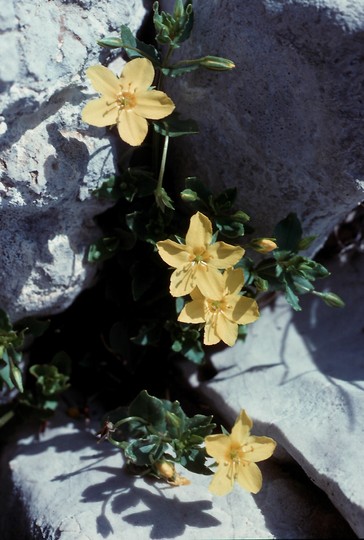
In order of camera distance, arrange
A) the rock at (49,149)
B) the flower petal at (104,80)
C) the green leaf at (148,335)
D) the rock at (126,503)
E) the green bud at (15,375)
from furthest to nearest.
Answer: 1. the green leaf at (148,335)
2. the green bud at (15,375)
3. the rock at (126,503)
4. the flower petal at (104,80)
5. the rock at (49,149)

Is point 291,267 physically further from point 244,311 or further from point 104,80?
point 104,80

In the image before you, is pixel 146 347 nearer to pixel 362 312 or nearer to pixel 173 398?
pixel 173 398

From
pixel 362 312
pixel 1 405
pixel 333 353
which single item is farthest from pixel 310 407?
pixel 1 405

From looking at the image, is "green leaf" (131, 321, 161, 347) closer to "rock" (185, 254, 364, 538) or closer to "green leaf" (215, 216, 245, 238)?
"rock" (185, 254, 364, 538)

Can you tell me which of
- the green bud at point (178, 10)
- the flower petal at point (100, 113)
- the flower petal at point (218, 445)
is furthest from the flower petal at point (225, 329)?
the green bud at point (178, 10)

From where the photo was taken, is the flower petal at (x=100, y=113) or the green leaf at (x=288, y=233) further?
the green leaf at (x=288, y=233)

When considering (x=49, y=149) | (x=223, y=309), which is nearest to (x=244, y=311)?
(x=223, y=309)

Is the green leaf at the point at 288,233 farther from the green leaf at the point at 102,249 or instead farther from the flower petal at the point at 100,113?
the flower petal at the point at 100,113

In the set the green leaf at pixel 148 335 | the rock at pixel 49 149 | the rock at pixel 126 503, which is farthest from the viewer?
the green leaf at pixel 148 335
